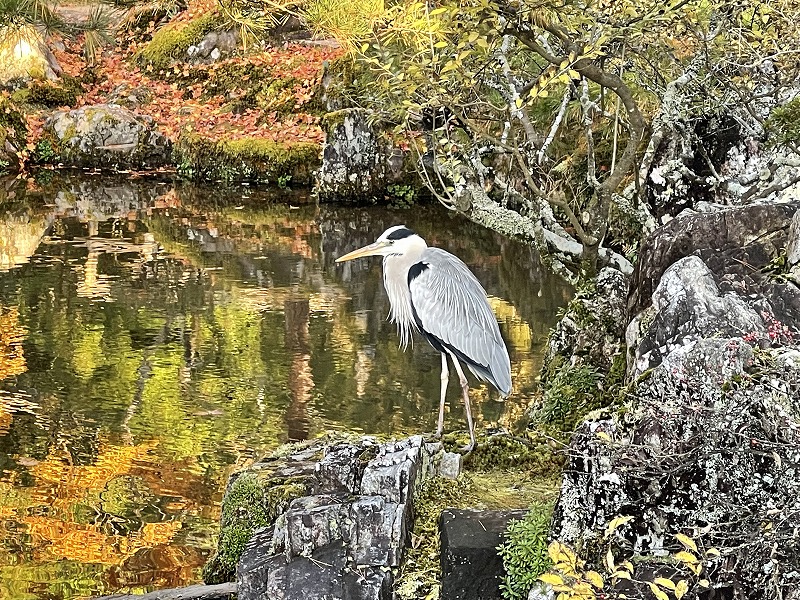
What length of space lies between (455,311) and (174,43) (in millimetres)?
14844

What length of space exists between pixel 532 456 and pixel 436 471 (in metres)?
0.49

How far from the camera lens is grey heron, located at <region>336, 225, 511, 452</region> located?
15.4 feet

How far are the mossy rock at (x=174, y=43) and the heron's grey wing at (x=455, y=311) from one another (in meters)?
14.4

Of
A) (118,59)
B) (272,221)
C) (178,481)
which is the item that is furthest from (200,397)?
(118,59)

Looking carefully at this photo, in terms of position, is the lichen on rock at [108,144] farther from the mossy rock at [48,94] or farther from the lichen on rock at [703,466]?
the lichen on rock at [703,466]

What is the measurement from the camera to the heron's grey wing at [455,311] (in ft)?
15.4

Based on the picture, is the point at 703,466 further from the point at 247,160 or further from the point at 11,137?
the point at 11,137

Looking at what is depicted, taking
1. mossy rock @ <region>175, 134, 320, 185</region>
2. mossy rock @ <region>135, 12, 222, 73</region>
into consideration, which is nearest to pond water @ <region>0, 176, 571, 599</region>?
mossy rock @ <region>175, 134, 320, 185</region>

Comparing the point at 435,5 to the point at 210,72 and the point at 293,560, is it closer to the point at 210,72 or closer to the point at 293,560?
the point at 293,560

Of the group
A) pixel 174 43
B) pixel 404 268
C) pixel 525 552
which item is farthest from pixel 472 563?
pixel 174 43

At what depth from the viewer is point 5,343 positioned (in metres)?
7.91

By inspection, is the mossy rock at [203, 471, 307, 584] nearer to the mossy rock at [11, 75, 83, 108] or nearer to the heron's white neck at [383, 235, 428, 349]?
the heron's white neck at [383, 235, 428, 349]

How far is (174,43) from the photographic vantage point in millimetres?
18297

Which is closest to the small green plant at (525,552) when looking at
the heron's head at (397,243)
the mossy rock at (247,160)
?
the heron's head at (397,243)
